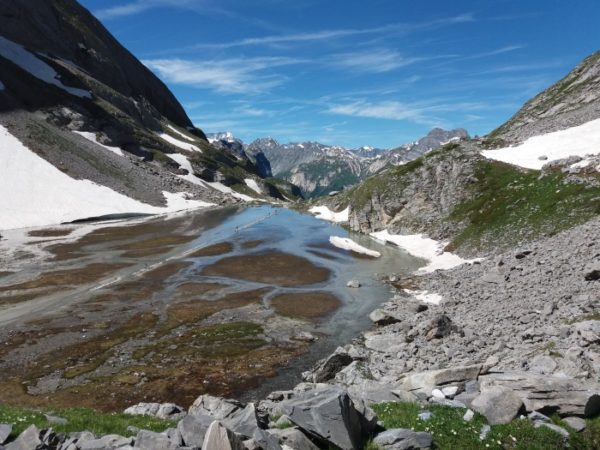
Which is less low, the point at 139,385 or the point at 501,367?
the point at 501,367

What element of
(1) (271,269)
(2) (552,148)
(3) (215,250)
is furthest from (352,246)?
(2) (552,148)

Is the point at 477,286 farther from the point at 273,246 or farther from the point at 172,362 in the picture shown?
the point at 273,246

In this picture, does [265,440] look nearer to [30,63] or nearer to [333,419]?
[333,419]

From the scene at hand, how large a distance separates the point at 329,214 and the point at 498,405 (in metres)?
140

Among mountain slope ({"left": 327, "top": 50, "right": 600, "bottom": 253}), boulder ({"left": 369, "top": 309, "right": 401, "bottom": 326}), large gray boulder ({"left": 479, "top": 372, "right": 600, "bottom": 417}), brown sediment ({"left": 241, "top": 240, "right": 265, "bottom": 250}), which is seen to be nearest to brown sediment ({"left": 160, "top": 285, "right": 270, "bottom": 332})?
boulder ({"left": 369, "top": 309, "right": 401, "bottom": 326})

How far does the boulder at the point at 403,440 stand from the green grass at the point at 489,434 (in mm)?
328

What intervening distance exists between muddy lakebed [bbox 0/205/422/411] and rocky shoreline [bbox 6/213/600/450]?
5.11m

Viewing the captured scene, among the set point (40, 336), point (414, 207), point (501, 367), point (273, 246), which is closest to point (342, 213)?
point (414, 207)

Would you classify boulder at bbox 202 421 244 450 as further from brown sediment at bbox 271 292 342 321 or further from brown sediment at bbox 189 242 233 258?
brown sediment at bbox 189 242 233 258

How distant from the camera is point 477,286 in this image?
150 feet

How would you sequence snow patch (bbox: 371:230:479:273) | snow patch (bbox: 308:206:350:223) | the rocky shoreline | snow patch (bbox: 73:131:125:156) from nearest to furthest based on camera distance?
the rocky shoreline
snow patch (bbox: 371:230:479:273)
snow patch (bbox: 308:206:350:223)
snow patch (bbox: 73:131:125:156)

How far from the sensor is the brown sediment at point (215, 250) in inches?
3056

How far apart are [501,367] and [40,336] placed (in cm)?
3566

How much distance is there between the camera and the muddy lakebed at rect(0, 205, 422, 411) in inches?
1162
